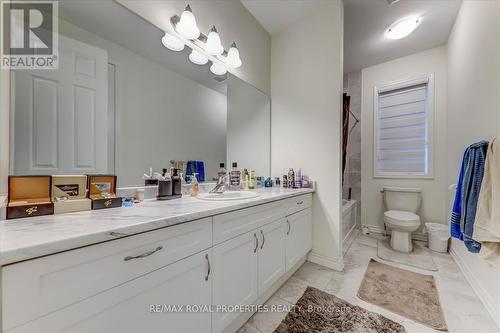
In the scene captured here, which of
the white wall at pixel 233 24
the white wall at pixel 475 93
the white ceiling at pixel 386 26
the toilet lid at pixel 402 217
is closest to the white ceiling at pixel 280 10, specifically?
the white wall at pixel 233 24

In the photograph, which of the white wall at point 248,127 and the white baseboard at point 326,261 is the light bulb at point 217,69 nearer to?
the white wall at point 248,127

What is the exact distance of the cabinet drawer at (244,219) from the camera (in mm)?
1049

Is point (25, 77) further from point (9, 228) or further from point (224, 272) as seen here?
point (224, 272)

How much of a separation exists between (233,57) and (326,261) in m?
2.23

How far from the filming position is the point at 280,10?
6.82 ft

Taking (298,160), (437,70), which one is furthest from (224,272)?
(437,70)

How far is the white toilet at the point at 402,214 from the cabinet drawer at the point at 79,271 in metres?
2.58

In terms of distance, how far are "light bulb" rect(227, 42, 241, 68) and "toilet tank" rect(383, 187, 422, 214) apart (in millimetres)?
2698

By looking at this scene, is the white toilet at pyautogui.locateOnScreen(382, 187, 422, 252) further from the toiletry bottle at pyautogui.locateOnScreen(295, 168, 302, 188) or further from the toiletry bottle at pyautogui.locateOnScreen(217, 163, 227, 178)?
the toiletry bottle at pyautogui.locateOnScreen(217, 163, 227, 178)

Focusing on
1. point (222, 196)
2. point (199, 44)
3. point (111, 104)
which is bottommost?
point (222, 196)

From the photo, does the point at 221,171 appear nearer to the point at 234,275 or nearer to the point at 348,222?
the point at 234,275

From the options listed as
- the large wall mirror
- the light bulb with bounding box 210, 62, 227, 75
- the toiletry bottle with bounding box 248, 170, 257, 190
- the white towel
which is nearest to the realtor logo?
the large wall mirror

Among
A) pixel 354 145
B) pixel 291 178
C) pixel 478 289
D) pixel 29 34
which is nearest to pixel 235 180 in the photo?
pixel 291 178

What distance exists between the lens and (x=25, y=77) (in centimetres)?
87
